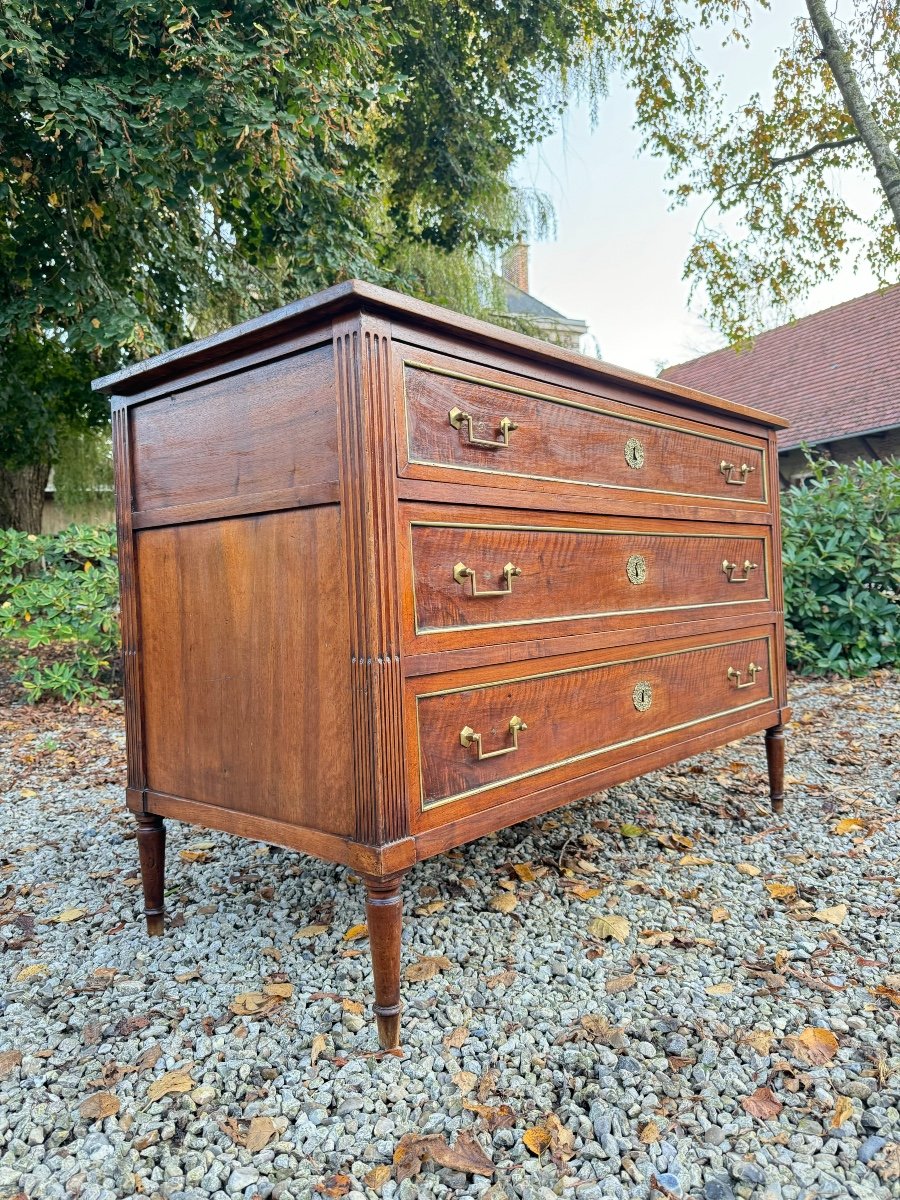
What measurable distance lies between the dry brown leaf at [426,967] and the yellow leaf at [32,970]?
86cm

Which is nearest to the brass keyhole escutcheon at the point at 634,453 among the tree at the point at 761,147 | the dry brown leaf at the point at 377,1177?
the dry brown leaf at the point at 377,1177

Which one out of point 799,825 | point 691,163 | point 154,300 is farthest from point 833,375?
point 799,825

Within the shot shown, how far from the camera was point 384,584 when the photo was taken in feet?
4.68

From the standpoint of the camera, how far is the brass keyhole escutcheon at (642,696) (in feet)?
6.97

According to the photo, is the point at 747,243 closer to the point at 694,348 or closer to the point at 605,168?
the point at 605,168

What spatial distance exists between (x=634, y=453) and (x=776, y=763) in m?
1.41

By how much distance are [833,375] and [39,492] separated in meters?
10.5

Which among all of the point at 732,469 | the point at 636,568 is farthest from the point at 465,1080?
the point at 732,469

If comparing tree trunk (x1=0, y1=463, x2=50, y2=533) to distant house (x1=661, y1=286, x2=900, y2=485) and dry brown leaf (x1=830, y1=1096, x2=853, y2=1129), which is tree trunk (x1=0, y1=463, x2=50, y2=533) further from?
distant house (x1=661, y1=286, x2=900, y2=485)

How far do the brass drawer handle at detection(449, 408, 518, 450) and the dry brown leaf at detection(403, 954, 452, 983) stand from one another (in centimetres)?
120

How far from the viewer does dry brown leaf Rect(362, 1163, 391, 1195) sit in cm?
118

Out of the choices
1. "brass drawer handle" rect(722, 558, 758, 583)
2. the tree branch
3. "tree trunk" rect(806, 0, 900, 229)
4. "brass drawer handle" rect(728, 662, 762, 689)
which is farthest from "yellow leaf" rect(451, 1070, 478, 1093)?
the tree branch

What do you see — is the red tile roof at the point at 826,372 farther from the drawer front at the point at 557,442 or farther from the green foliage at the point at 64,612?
the green foliage at the point at 64,612

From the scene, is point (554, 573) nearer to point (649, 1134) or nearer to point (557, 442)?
point (557, 442)
